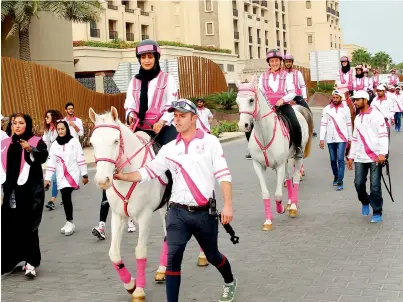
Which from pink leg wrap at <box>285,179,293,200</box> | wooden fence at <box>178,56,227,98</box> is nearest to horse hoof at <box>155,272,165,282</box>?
pink leg wrap at <box>285,179,293,200</box>

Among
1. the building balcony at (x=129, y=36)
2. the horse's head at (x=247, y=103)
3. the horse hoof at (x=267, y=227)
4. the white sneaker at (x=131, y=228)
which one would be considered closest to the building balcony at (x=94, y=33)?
the building balcony at (x=129, y=36)

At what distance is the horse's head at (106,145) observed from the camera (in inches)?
212

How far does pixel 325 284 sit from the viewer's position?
6.59 m

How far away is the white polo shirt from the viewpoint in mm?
5559

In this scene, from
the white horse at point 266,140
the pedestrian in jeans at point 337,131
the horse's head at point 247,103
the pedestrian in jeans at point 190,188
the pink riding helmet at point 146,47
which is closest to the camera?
the pedestrian in jeans at point 190,188

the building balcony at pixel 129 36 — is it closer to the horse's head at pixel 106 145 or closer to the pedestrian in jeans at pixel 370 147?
the pedestrian in jeans at pixel 370 147

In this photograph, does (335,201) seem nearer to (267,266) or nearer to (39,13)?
(267,266)

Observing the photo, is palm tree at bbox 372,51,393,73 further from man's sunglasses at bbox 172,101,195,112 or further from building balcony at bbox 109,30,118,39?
man's sunglasses at bbox 172,101,195,112

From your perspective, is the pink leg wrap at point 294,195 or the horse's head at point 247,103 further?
the pink leg wrap at point 294,195

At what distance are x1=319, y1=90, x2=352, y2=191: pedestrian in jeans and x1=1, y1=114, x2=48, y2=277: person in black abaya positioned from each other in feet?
23.9

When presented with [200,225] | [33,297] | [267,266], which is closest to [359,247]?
[267,266]

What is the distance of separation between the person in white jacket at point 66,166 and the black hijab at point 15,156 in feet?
8.19

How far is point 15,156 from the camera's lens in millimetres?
7613

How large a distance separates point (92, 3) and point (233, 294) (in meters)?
29.6
